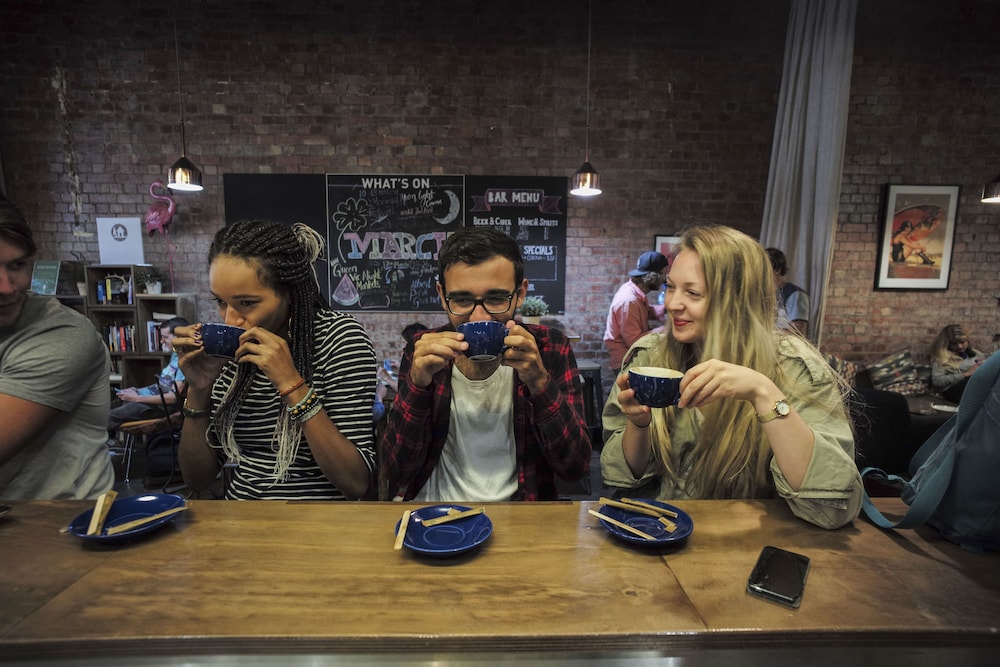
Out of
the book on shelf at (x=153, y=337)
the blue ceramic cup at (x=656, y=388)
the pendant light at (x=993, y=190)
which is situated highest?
the pendant light at (x=993, y=190)

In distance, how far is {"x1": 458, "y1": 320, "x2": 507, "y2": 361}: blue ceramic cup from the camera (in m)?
1.11

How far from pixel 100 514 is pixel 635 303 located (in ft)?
12.7

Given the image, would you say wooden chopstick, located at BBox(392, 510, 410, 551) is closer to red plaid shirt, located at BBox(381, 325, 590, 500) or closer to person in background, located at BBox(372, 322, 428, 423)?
red plaid shirt, located at BBox(381, 325, 590, 500)

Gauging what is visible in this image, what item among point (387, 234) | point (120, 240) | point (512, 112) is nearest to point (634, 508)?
point (387, 234)

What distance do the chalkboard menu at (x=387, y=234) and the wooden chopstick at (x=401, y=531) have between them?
3.96 meters

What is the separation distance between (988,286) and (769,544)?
5865 millimetres

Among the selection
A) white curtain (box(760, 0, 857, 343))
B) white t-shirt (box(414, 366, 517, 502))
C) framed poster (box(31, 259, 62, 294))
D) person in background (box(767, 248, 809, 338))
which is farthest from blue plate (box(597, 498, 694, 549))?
framed poster (box(31, 259, 62, 294))

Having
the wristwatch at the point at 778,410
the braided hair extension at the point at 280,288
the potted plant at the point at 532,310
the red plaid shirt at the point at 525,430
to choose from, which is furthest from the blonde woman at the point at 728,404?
the potted plant at the point at 532,310

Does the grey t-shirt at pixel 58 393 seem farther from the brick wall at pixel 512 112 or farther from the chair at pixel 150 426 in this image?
the brick wall at pixel 512 112

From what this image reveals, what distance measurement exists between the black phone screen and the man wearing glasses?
57 cm

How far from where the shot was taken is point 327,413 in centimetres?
137

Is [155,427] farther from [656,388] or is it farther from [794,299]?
[794,299]

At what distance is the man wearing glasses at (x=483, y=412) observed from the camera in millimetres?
1342

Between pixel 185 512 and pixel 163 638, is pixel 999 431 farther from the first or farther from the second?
pixel 185 512
